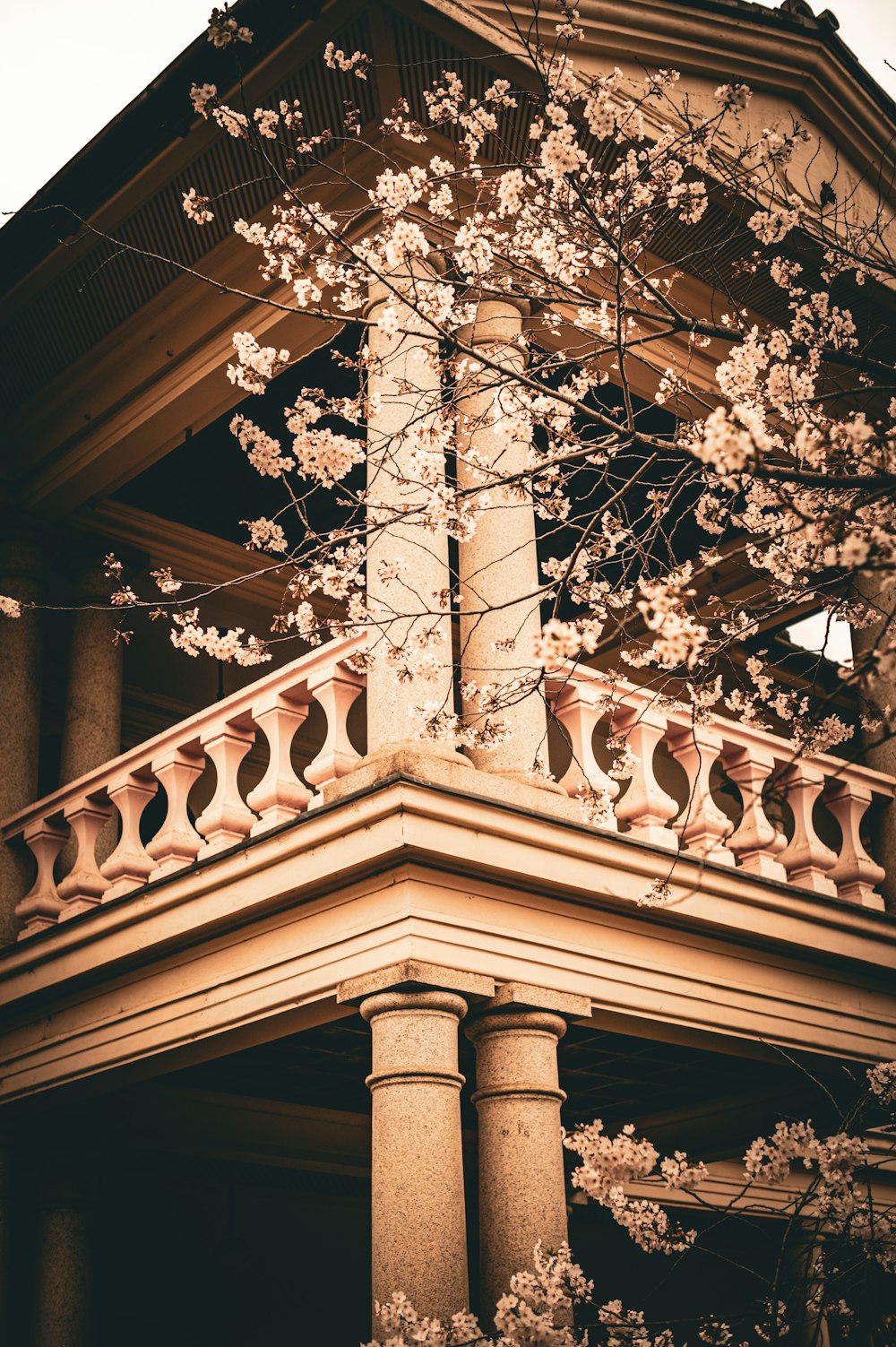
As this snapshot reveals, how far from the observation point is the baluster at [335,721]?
231 inches

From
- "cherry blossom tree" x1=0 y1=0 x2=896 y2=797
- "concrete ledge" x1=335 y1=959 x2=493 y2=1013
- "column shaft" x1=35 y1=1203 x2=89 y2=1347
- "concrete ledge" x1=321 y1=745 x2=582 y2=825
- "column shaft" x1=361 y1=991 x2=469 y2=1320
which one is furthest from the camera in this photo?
"column shaft" x1=35 y1=1203 x2=89 y2=1347

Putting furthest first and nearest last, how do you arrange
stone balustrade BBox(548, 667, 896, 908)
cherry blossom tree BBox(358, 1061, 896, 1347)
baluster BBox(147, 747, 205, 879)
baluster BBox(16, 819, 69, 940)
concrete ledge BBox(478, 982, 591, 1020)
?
baluster BBox(16, 819, 69, 940)
baluster BBox(147, 747, 205, 879)
stone balustrade BBox(548, 667, 896, 908)
concrete ledge BBox(478, 982, 591, 1020)
cherry blossom tree BBox(358, 1061, 896, 1347)

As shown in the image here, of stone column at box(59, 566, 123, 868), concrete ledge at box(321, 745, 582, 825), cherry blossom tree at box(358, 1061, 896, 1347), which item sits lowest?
cherry blossom tree at box(358, 1061, 896, 1347)

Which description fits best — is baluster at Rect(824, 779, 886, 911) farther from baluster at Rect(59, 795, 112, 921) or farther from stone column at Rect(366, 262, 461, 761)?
baluster at Rect(59, 795, 112, 921)

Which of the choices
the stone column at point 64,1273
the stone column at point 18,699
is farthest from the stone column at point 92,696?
the stone column at point 64,1273

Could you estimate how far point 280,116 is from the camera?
6.79 meters

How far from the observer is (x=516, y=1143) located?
539cm

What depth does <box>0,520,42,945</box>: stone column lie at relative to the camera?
8.16 m

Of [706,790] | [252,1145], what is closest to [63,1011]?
[252,1145]

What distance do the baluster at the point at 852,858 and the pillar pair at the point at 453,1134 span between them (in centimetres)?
224

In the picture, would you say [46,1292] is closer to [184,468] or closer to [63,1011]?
[63,1011]

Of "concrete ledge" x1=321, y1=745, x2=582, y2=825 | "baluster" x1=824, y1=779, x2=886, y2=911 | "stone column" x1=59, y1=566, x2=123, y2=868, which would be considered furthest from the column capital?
"stone column" x1=59, y1=566, x2=123, y2=868

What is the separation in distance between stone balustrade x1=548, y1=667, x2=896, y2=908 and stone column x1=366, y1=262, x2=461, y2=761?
0.64 metres

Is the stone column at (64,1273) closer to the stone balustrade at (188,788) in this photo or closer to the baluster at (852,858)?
the stone balustrade at (188,788)
